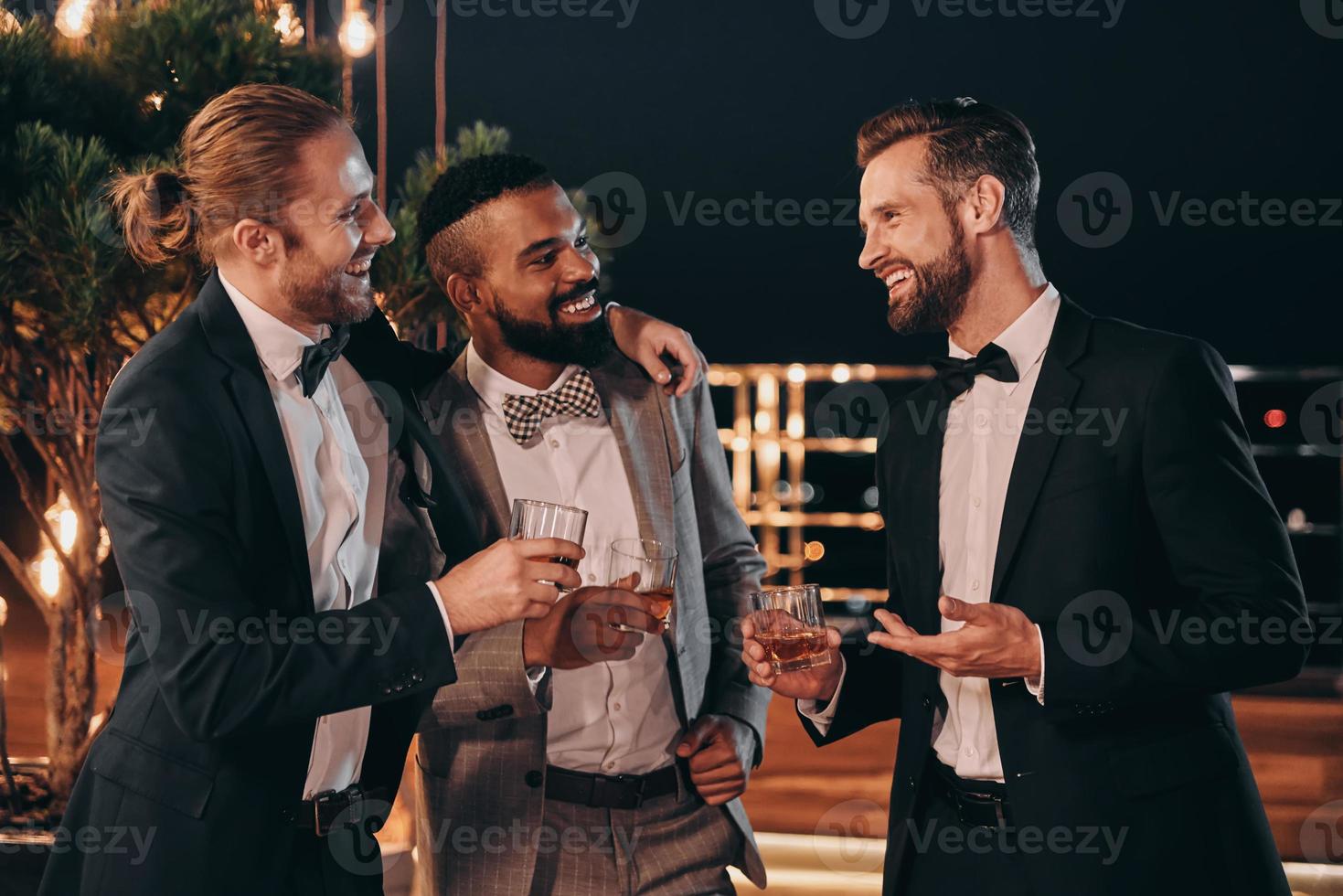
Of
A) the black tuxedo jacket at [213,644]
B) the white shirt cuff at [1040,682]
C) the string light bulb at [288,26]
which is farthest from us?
the string light bulb at [288,26]

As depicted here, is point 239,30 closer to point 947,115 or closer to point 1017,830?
point 947,115

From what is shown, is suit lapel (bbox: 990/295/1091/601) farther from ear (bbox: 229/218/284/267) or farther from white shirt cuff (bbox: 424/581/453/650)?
ear (bbox: 229/218/284/267)

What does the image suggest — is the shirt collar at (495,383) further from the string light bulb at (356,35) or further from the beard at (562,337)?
the string light bulb at (356,35)

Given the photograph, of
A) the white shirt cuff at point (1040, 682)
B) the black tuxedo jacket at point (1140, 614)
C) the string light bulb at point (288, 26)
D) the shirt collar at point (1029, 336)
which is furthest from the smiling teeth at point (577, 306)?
the string light bulb at point (288, 26)

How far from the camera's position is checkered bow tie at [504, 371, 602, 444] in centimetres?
224

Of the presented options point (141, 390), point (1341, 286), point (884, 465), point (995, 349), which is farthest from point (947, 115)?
point (1341, 286)

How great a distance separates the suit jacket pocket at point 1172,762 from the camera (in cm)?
170

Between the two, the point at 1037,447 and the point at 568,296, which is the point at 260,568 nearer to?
the point at 568,296

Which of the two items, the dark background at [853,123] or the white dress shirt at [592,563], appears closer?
the white dress shirt at [592,563]

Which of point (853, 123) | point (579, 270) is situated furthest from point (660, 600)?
point (853, 123)

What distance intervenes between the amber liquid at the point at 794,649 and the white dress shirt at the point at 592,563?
0.30 m

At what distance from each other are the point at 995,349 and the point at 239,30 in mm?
2532

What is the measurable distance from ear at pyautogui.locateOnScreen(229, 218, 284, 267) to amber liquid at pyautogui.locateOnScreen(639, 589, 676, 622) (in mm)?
732

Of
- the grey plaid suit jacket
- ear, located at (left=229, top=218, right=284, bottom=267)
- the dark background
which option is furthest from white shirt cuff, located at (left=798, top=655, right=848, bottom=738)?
the dark background
